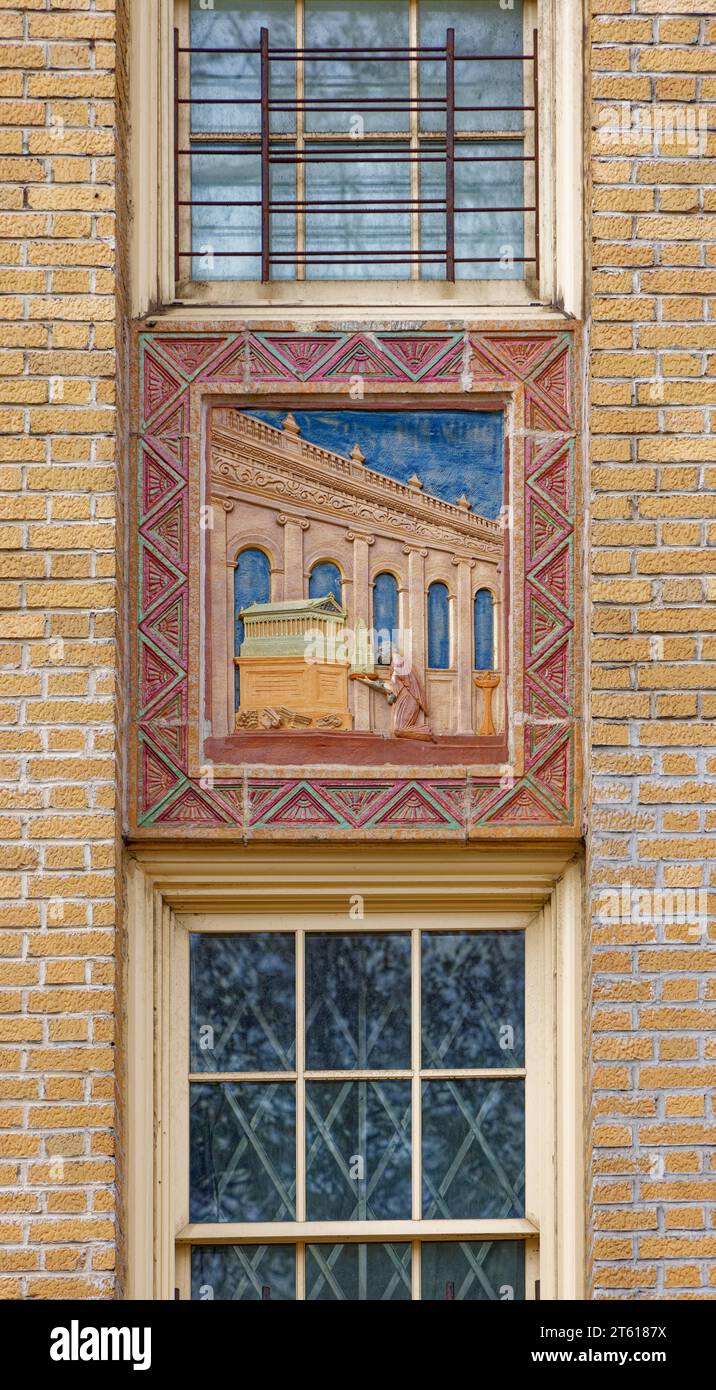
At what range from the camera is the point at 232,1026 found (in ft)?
17.8

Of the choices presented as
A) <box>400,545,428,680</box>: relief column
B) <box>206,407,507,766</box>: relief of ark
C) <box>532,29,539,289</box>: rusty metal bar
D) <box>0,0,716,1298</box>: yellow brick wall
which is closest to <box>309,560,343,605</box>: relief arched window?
<box>206,407,507,766</box>: relief of ark

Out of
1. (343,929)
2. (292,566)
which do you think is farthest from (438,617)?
(343,929)

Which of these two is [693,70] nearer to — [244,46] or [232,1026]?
[244,46]

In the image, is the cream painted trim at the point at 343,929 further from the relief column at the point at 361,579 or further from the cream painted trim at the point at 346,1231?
the relief column at the point at 361,579

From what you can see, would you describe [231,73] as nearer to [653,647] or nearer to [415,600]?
[415,600]

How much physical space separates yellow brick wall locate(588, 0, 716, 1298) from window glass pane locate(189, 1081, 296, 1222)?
0.96 metres

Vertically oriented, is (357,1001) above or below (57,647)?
below

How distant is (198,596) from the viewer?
539cm

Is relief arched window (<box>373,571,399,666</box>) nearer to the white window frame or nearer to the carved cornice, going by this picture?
the carved cornice

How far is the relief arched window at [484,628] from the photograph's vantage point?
17.9 feet

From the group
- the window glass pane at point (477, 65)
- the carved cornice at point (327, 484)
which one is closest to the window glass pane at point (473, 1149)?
the carved cornice at point (327, 484)

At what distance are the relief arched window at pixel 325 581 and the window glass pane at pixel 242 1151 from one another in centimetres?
153

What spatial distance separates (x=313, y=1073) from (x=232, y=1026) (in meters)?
0.29

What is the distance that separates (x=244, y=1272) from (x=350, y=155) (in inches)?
140
